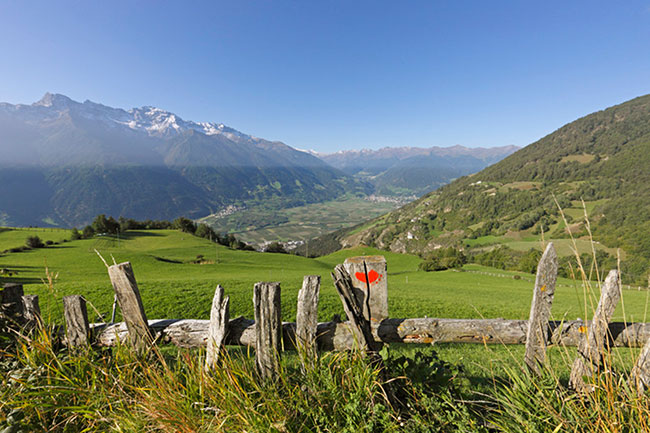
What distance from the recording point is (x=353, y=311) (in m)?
2.75

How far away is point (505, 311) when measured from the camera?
37.3 feet

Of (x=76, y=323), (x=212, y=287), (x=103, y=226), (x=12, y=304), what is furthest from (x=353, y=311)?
(x=103, y=226)

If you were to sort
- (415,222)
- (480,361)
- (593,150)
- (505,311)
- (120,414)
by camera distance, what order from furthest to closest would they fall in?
(593,150) < (415,222) < (505,311) < (480,361) < (120,414)

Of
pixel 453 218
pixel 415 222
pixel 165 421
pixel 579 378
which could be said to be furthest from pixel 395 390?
pixel 453 218

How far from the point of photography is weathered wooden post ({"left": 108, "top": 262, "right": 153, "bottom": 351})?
3.14 metres

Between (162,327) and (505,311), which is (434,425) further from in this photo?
(505,311)

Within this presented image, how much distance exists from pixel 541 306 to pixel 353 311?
6.01 feet

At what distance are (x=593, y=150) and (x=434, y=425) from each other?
263431mm

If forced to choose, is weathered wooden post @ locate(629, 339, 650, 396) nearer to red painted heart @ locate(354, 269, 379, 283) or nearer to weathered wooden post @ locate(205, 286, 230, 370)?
red painted heart @ locate(354, 269, 379, 283)

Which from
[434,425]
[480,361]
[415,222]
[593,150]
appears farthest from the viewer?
[593,150]

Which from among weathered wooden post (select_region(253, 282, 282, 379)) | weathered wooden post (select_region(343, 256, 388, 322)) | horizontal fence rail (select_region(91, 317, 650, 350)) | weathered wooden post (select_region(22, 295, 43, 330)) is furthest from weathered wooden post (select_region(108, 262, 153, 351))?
weathered wooden post (select_region(343, 256, 388, 322))

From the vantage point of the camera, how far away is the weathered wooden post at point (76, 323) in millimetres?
3189

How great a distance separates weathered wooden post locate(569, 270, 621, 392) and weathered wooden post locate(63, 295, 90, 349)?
201 inches

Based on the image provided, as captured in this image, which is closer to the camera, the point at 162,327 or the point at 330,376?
the point at 330,376
